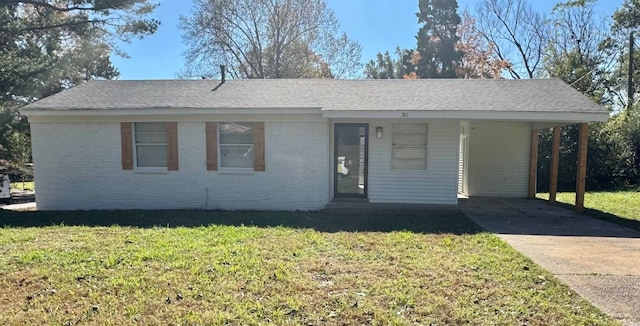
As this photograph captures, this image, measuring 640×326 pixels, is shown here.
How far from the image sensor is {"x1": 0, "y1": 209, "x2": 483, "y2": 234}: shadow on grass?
295 inches

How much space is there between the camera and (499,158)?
38.4ft

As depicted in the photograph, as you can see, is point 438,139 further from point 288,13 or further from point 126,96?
point 288,13

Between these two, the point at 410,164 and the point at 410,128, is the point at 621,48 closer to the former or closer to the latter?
the point at 410,128

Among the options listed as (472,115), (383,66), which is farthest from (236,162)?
(383,66)

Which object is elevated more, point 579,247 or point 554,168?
point 554,168

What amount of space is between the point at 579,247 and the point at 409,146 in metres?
4.20

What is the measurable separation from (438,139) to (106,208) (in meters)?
8.44

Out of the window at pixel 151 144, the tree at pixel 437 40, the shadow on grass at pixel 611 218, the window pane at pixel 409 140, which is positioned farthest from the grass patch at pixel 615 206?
the tree at pixel 437 40

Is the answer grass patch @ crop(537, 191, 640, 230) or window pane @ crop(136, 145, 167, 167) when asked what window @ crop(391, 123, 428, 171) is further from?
window pane @ crop(136, 145, 167, 167)

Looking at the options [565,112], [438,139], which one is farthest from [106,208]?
[565,112]

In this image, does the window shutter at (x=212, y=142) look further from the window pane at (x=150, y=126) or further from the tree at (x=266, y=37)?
the tree at (x=266, y=37)

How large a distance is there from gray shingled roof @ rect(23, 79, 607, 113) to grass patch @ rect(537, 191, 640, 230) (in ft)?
7.93

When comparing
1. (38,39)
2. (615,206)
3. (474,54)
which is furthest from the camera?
(474,54)

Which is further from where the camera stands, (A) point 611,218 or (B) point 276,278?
(A) point 611,218
